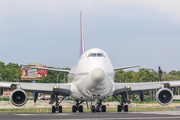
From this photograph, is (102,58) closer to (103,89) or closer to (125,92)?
(103,89)

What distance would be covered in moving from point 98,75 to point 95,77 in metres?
0.34

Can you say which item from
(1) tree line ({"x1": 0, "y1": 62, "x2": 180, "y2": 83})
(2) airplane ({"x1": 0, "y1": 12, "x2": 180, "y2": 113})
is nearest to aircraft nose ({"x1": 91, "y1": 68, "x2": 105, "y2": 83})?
(2) airplane ({"x1": 0, "y1": 12, "x2": 180, "y2": 113})

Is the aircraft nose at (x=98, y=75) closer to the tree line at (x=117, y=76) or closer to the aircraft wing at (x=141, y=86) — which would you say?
the aircraft wing at (x=141, y=86)

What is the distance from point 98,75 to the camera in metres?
30.3

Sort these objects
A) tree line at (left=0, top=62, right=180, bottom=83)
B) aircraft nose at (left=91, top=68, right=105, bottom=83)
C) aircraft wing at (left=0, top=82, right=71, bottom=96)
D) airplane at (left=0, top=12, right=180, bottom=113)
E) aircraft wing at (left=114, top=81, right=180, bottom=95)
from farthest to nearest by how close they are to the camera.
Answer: tree line at (left=0, top=62, right=180, bottom=83), aircraft wing at (left=0, top=82, right=71, bottom=96), aircraft wing at (left=114, top=81, right=180, bottom=95), airplane at (left=0, top=12, right=180, bottom=113), aircraft nose at (left=91, top=68, right=105, bottom=83)

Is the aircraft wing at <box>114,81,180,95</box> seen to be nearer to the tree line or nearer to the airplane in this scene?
the airplane

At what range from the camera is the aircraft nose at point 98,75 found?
99.7 feet

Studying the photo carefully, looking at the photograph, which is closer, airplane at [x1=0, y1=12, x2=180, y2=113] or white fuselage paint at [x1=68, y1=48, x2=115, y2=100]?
white fuselage paint at [x1=68, y1=48, x2=115, y2=100]

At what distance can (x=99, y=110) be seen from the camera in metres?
32.4

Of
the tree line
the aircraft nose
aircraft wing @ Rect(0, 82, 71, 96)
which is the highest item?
the tree line

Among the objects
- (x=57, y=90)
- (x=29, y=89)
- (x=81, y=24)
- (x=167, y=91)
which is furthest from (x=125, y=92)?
(x=81, y=24)

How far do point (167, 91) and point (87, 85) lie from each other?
783 cm

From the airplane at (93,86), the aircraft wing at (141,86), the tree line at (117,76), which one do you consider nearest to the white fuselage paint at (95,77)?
the airplane at (93,86)

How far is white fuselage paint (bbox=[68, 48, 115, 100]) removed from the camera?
3084cm
